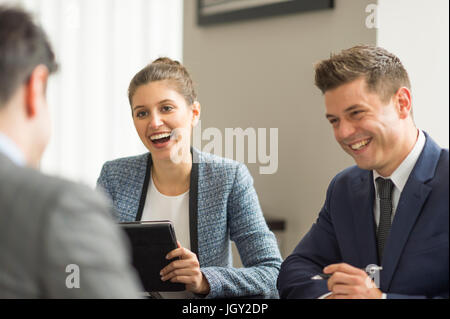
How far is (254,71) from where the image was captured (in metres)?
2.91

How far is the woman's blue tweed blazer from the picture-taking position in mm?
1917

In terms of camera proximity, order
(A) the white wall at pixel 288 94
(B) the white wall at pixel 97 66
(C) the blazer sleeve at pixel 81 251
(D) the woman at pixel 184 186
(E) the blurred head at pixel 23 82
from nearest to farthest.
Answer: (C) the blazer sleeve at pixel 81 251, (E) the blurred head at pixel 23 82, (D) the woman at pixel 184 186, (A) the white wall at pixel 288 94, (B) the white wall at pixel 97 66

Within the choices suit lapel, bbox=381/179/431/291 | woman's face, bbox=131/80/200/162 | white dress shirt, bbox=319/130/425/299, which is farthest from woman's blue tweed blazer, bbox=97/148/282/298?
suit lapel, bbox=381/179/431/291

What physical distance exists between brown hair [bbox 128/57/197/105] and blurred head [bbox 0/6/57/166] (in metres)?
1.05

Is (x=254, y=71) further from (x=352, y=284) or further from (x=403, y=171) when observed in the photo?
(x=352, y=284)

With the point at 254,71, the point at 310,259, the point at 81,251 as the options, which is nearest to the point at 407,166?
the point at 310,259

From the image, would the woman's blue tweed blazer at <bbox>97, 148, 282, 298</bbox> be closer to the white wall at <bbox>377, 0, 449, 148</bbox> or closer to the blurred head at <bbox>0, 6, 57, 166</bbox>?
the white wall at <bbox>377, 0, 449, 148</bbox>

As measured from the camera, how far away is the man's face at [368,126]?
158cm

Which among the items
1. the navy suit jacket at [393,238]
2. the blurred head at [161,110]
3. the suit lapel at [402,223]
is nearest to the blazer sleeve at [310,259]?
the navy suit jacket at [393,238]

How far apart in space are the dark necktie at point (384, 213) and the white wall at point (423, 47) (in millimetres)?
774

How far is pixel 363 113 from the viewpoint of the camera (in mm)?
1585

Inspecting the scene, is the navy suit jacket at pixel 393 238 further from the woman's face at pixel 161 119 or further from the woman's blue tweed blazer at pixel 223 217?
the woman's face at pixel 161 119

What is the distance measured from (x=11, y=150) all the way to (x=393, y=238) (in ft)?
3.09

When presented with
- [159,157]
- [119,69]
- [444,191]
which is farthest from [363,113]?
[119,69]
